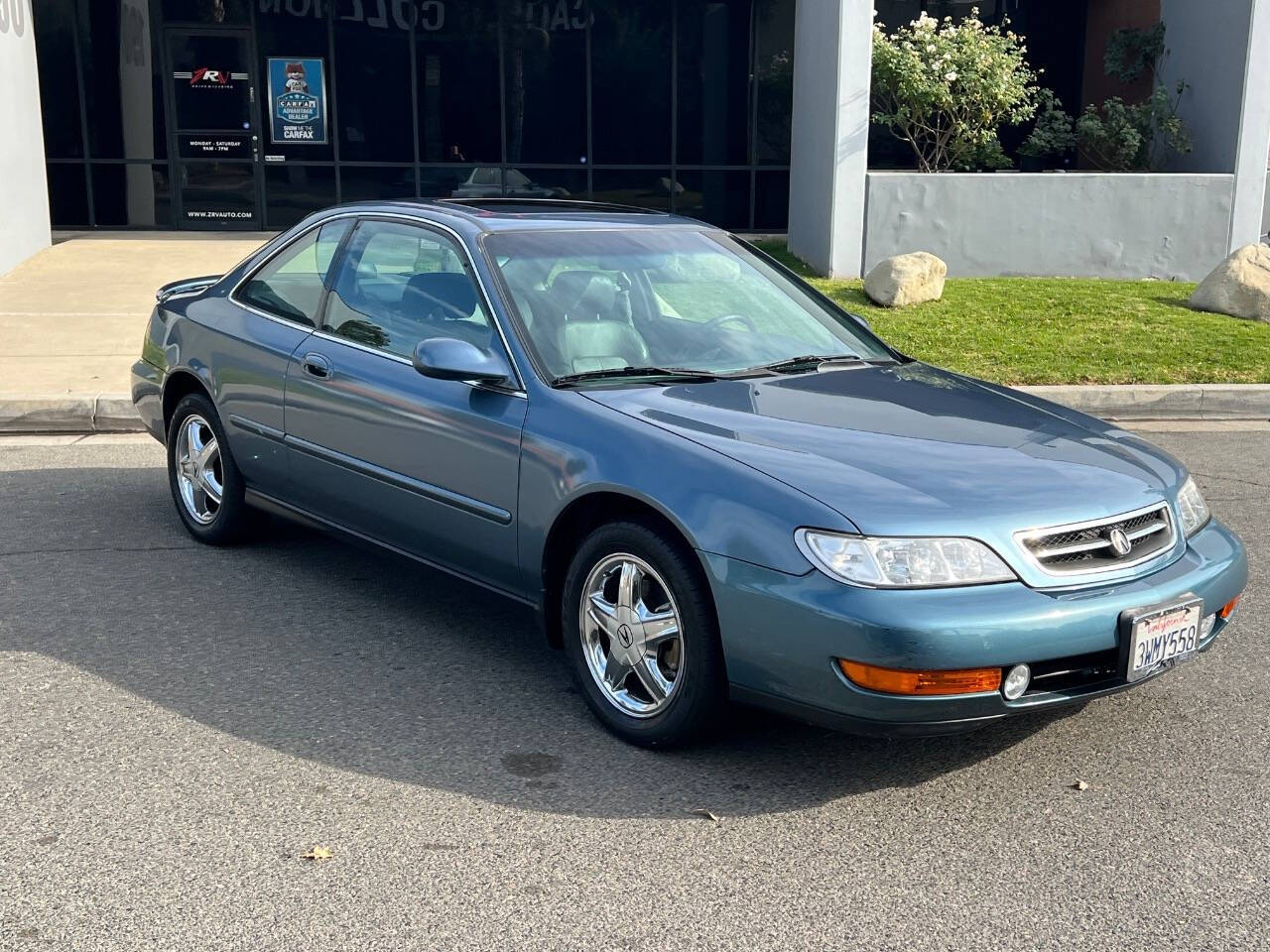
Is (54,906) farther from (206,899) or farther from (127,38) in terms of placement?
(127,38)

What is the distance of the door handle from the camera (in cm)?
521

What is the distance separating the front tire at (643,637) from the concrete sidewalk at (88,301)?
20.2 feet

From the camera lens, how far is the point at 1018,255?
15133mm

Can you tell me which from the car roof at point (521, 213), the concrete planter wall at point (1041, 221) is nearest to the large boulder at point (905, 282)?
the concrete planter wall at point (1041, 221)

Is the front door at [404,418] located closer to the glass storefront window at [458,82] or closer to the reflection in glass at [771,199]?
the glass storefront window at [458,82]

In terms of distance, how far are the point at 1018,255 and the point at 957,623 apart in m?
12.5

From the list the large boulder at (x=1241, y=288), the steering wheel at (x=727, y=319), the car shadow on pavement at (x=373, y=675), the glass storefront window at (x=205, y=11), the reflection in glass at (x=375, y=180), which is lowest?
the car shadow on pavement at (x=373, y=675)

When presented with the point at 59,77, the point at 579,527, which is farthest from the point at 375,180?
the point at 579,527

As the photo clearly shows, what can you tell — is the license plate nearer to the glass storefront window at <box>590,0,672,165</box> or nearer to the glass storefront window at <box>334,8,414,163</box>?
the glass storefront window at <box>590,0,672,165</box>

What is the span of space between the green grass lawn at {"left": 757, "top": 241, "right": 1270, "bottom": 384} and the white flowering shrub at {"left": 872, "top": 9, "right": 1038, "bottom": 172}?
2.46 metres

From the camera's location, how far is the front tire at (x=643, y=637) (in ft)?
12.6

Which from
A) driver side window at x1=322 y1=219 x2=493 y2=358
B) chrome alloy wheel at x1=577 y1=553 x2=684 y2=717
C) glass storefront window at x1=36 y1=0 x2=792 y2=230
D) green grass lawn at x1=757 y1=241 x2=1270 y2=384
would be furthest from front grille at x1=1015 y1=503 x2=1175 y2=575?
glass storefront window at x1=36 y1=0 x2=792 y2=230

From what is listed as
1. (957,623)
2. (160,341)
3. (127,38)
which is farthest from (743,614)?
(127,38)

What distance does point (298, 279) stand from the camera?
5.74 m
